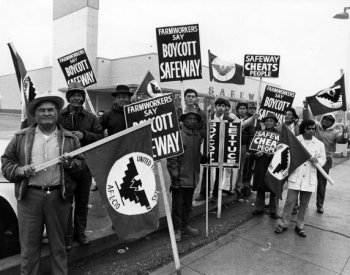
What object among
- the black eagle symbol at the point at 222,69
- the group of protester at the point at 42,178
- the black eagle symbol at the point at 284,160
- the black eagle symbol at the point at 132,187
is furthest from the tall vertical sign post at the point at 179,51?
the black eagle symbol at the point at 222,69

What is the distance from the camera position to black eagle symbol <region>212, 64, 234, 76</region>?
7380 millimetres

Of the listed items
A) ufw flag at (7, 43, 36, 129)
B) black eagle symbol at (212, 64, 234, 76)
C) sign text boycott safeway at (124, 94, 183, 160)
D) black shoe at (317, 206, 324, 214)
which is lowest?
black shoe at (317, 206, 324, 214)

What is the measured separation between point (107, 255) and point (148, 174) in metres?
1.56

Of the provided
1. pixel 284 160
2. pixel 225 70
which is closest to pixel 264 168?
pixel 284 160

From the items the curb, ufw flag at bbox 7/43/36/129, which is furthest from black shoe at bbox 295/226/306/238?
ufw flag at bbox 7/43/36/129

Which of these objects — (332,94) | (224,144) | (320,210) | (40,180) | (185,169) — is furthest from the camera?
(332,94)

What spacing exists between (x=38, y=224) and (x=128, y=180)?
0.90 metres

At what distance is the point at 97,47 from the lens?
2056cm

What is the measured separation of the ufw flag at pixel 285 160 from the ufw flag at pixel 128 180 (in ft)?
8.07

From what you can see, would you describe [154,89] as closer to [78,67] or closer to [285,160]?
[78,67]

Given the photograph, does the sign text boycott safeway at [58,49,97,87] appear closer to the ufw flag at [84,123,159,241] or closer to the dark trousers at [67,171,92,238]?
the dark trousers at [67,171,92,238]

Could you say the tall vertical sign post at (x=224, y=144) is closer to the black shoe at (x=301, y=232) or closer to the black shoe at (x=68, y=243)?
the black shoe at (x=301, y=232)

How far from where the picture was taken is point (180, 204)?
4289 millimetres

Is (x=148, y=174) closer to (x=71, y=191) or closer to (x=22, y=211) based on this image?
(x=71, y=191)
